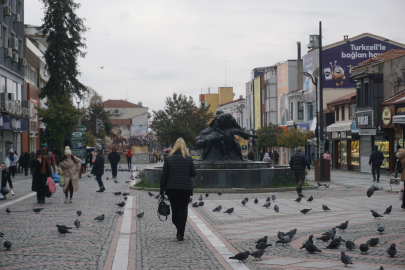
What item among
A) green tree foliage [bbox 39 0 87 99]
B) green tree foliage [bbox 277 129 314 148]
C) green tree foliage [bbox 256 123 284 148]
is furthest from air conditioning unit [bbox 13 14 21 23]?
green tree foliage [bbox 256 123 284 148]

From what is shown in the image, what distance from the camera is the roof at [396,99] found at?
106 feet

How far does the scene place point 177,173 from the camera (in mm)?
9469

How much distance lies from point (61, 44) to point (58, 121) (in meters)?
6.92

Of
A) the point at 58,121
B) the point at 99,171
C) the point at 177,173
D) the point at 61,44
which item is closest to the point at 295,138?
the point at 58,121

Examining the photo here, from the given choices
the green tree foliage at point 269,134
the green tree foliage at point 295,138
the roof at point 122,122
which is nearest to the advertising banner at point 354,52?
the green tree foliage at point 295,138

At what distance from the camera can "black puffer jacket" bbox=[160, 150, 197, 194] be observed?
940 centimetres

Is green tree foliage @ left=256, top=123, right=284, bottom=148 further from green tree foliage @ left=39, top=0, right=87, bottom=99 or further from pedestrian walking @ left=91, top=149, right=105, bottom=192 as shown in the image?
pedestrian walking @ left=91, top=149, right=105, bottom=192

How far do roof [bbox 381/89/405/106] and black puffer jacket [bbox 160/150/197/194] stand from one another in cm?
2474

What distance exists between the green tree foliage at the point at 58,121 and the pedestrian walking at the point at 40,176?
25.4 meters

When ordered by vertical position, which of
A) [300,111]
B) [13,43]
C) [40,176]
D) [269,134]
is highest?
[13,43]

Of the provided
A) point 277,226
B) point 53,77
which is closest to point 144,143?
point 53,77

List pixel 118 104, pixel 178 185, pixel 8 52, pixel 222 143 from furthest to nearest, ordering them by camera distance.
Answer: pixel 118 104 < pixel 8 52 < pixel 222 143 < pixel 178 185

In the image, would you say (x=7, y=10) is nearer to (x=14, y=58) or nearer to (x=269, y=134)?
(x=14, y=58)

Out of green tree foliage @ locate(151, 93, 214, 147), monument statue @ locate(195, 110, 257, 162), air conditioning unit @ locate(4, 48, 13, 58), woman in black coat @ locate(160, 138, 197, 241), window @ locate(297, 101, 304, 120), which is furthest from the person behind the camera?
green tree foliage @ locate(151, 93, 214, 147)
